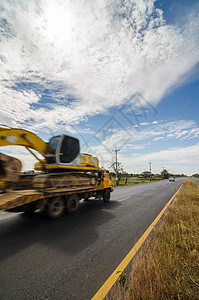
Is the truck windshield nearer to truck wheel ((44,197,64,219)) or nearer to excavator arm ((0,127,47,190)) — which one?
excavator arm ((0,127,47,190))

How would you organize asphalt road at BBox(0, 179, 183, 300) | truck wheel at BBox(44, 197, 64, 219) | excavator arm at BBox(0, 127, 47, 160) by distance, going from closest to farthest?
1. asphalt road at BBox(0, 179, 183, 300)
2. excavator arm at BBox(0, 127, 47, 160)
3. truck wheel at BBox(44, 197, 64, 219)

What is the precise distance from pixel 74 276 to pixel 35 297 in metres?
0.62

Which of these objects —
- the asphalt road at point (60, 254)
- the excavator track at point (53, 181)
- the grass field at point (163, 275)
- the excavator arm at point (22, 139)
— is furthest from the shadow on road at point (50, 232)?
the excavator arm at point (22, 139)

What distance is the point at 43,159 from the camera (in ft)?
19.7

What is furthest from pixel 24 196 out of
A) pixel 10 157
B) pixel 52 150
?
pixel 52 150

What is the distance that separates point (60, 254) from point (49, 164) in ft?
11.7

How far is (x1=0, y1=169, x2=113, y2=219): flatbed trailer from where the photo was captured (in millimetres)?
3914

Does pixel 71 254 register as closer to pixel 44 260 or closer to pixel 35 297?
pixel 44 260

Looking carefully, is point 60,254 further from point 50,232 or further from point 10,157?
point 10,157

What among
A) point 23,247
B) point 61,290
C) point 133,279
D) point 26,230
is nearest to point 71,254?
point 61,290

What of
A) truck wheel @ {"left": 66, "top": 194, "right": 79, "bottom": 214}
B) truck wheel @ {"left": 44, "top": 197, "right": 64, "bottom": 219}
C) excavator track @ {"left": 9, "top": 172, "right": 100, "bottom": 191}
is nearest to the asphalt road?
truck wheel @ {"left": 44, "top": 197, "right": 64, "bottom": 219}

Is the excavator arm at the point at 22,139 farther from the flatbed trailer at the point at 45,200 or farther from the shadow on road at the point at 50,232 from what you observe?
the shadow on road at the point at 50,232

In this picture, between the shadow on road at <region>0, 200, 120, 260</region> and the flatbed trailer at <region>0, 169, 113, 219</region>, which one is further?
the flatbed trailer at <region>0, 169, 113, 219</region>

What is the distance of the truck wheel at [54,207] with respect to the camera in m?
5.03
